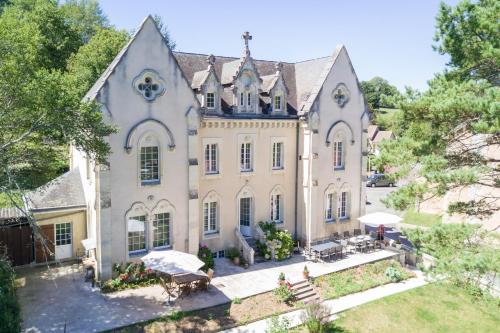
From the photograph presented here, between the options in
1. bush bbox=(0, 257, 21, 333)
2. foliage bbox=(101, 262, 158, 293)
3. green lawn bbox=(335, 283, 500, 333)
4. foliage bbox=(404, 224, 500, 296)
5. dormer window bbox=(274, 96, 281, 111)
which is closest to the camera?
bush bbox=(0, 257, 21, 333)

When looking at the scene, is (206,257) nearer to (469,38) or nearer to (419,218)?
(469,38)

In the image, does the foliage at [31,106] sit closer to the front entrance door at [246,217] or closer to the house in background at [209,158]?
the house in background at [209,158]

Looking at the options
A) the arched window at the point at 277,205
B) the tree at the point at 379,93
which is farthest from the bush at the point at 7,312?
the arched window at the point at 277,205

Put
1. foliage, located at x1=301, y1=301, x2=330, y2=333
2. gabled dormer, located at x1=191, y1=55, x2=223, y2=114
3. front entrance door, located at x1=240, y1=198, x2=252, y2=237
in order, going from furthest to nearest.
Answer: front entrance door, located at x1=240, y1=198, x2=252, y2=237, gabled dormer, located at x1=191, y1=55, x2=223, y2=114, foliage, located at x1=301, y1=301, x2=330, y2=333

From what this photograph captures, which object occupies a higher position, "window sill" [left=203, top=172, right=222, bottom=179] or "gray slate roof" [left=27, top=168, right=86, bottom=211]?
"window sill" [left=203, top=172, right=222, bottom=179]

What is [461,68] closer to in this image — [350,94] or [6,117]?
[350,94]

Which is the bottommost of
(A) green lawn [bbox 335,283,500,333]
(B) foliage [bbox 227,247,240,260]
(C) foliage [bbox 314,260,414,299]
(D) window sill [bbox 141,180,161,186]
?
(A) green lawn [bbox 335,283,500,333]

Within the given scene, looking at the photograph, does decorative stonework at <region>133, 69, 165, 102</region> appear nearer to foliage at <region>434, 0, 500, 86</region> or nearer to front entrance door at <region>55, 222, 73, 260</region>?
front entrance door at <region>55, 222, 73, 260</region>

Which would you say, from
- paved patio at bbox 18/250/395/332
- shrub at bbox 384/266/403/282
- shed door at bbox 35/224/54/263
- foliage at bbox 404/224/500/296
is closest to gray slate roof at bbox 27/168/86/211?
shed door at bbox 35/224/54/263
